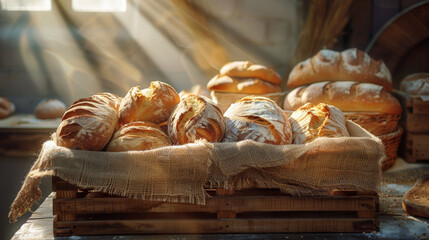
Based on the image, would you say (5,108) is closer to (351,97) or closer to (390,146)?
(351,97)

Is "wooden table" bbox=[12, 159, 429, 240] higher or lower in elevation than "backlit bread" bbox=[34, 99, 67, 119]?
higher

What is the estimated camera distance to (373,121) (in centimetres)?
245

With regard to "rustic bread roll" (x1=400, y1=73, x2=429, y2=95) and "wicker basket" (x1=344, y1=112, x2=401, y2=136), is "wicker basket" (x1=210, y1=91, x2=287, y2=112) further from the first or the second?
"rustic bread roll" (x1=400, y1=73, x2=429, y2=95)

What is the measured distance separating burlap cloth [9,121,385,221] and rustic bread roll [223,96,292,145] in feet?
0.34

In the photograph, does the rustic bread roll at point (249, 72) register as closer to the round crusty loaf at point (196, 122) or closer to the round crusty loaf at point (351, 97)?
the round crusty loaf at point (351, 97)

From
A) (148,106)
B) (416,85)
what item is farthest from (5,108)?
(416,85)

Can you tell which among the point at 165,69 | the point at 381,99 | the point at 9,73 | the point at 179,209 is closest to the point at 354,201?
the point at 179,209

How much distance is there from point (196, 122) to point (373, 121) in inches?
59.9

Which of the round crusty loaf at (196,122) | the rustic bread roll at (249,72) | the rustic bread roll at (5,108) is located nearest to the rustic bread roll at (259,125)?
the round crusty loaf at (196,122)

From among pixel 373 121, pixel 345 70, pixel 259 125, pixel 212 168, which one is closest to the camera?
pixel 212 168

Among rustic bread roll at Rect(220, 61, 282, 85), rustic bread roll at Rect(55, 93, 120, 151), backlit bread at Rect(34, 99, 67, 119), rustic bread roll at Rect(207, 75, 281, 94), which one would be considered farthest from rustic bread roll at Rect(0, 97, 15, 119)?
rustic bread roll at Rect(55, 93, 120, 151)

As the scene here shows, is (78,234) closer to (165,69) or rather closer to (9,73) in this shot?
(165,69)

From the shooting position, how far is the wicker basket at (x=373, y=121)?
7.93ft

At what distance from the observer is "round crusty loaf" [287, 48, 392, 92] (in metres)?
2.78
